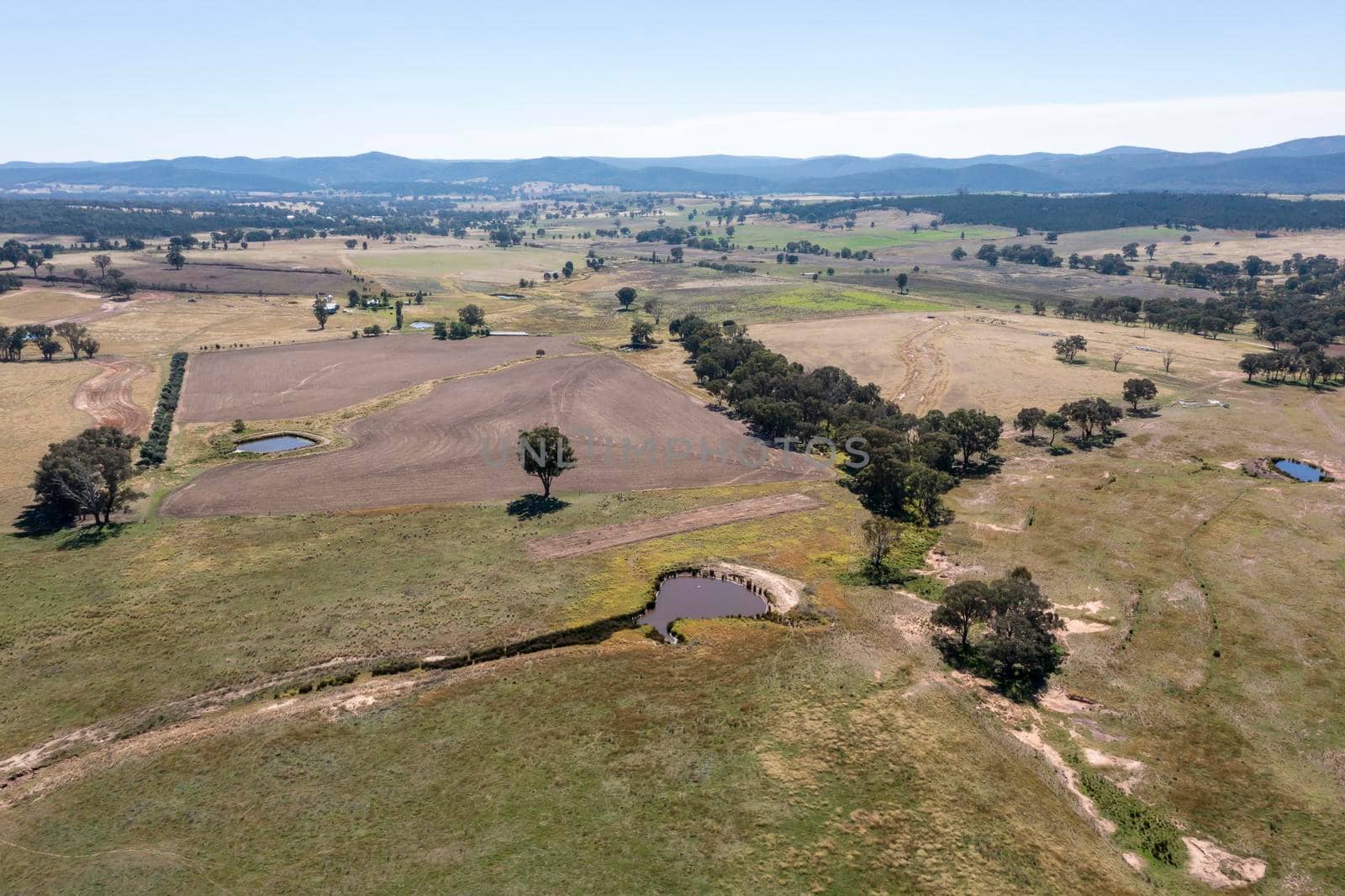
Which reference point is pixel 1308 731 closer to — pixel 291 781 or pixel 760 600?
pixel 760 600

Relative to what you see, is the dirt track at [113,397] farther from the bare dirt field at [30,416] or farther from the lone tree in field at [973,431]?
the lone tree in field at [973,431]

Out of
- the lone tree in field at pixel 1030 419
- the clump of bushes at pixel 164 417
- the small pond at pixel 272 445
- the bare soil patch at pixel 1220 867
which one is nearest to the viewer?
the bare soil patch at pixel 1220 867

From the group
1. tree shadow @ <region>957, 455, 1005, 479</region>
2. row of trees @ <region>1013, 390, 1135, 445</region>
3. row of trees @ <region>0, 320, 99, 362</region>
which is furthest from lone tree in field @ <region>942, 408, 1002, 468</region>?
row of trees @ <region>0, 320, 99, 362</region>

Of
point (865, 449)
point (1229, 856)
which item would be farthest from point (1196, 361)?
point (1229, 856)

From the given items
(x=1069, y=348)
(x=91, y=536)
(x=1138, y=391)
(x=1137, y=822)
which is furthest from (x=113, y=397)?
(x=1069, y=348)


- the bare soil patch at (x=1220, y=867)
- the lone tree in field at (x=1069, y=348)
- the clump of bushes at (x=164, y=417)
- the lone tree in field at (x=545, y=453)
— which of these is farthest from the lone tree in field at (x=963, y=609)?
the lone tree in field at (x=1069, y=348)
